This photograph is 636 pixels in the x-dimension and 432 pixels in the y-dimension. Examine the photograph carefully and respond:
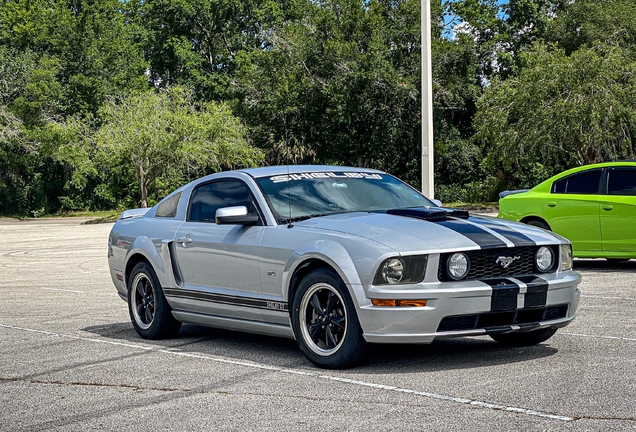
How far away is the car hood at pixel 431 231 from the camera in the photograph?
6492 mm

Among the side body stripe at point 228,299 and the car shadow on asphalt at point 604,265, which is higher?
the side body stripe at point 228,299

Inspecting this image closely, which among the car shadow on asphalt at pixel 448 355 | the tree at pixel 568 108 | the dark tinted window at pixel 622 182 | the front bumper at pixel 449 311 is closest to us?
the front bumper at pixel 449 311

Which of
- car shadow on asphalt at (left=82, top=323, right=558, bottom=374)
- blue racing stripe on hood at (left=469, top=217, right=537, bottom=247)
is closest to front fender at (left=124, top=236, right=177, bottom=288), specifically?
car shadow on asphalt at (left=82, top=323, right=558, bottom=374)

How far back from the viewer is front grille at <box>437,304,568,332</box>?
643 cm

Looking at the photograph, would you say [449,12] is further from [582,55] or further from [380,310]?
[380,310]

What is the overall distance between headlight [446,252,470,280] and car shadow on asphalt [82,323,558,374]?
2.31 ft

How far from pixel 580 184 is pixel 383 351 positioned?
26.5 feet

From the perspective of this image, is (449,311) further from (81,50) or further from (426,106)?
(81,50)

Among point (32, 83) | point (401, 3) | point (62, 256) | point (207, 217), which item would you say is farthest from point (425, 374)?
point (32, 83)

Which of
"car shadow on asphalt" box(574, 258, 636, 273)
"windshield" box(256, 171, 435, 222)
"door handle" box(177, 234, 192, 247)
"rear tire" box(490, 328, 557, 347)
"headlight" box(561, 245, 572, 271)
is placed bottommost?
"car shadow on asphalt" box(574, 258, 636, 273)

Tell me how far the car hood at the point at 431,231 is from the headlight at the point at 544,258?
0.07m

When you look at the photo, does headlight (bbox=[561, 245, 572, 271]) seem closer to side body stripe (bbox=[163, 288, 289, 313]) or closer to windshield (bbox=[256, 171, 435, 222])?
windshield (bbox=[256, 171, 435, 222])

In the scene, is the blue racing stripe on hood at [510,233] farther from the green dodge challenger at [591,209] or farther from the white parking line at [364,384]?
the green dodge challenger at [591,209]

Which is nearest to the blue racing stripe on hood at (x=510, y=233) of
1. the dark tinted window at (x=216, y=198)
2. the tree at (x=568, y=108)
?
the dark tinted window at (x=216, y=198)
